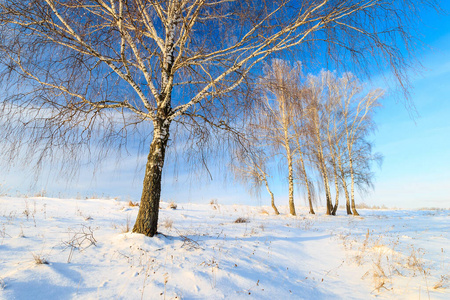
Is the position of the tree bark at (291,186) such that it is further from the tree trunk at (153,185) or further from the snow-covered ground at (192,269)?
the tree trunk at (153,185)

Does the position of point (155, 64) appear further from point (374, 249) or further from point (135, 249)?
point (374, 249)

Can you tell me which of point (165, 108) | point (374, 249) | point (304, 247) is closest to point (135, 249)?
point (165, 108)

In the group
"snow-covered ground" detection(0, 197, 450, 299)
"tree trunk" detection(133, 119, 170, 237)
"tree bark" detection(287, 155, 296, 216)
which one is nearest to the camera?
"snow-covered ground" detection(0, 197, 450, 299)

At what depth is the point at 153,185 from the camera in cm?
390

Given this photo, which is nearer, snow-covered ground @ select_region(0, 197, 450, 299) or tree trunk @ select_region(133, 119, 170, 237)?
snow-covered ground @ select_region(0, 197, 450, 299)

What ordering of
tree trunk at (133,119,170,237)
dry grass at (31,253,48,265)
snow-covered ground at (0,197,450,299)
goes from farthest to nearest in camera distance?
tree trunk at (133,119,170,237)
dry grass at (31,253,48,265)
snow-covered ground at (0,197,450,299)

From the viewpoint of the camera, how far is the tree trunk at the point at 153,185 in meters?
3.80

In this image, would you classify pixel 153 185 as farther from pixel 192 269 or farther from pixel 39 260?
pixel 39 260

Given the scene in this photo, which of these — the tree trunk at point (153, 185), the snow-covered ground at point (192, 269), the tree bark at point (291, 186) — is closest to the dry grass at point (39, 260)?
the snow-covered ground at point (192, 269)

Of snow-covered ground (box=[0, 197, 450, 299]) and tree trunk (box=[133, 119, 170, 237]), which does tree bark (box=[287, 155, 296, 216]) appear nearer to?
snow-covered ground (box=[0, 197, 450, 299])

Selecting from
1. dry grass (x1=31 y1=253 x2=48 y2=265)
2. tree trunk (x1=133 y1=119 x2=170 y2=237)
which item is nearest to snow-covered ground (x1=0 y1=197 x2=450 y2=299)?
dry grass (x1=31 y1=253 x2=48 y2=265)

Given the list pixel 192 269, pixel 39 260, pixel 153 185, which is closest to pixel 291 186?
pixel 153 185

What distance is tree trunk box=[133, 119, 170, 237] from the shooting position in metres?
3.80

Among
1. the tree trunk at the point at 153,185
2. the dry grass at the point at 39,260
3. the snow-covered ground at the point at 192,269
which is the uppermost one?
the tree trunk at the point at 153,185
